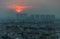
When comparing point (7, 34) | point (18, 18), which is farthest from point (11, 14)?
point (7, 34)

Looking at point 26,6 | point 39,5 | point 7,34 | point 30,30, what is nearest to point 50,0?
point 39,5

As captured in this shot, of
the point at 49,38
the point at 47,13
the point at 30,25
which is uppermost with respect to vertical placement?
the point at 47,13

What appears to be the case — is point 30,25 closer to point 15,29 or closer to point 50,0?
point 15,29

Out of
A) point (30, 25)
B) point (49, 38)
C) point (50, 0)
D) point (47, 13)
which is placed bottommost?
point (49, 38)

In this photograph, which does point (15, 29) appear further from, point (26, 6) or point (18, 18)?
point (26, 6)

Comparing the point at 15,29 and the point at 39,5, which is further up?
the point at 39,5

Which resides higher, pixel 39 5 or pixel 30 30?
pixel 39 5
